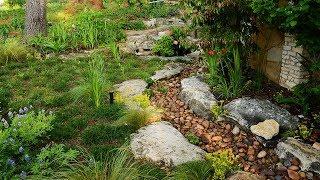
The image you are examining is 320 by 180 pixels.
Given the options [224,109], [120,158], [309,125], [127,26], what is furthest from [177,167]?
[127,26]

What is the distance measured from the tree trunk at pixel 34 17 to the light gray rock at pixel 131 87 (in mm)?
5232

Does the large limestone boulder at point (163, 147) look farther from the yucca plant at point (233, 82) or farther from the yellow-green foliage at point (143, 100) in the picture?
the yucca plant at point (233, 82)

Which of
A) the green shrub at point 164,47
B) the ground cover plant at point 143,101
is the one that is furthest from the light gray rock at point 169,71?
the green shrub at point 164,47

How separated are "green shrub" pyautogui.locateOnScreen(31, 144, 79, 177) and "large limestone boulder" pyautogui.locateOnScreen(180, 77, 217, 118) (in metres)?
2.47

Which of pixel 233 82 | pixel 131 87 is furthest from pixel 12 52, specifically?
pixel 233 82

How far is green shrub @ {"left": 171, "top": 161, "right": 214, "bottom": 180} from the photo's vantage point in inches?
173

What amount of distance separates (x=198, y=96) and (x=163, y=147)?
170 cm

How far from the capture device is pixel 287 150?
5105 mm

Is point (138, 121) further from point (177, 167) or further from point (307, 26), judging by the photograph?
point (307, 26)

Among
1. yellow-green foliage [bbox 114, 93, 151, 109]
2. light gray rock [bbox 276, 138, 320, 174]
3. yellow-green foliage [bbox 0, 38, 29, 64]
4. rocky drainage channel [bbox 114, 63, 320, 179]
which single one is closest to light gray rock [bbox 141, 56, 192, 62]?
rocky drainage channel [bbox 114, 63, 320, 179]

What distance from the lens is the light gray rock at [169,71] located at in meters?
8.21

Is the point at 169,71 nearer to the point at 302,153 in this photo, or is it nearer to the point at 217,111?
the point at 217,111

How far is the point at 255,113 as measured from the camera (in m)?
5.98

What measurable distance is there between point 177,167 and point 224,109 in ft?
6.05
